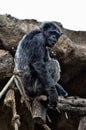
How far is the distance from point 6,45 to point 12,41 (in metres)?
0.14

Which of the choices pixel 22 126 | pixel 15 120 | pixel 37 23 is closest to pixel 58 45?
pixel 37 23

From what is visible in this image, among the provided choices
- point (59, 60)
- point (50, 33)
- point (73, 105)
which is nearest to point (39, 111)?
point (73, 105)

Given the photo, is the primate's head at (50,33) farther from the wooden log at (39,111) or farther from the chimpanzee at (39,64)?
the wooden log at (39,111)

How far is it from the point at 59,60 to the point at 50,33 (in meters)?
3.14

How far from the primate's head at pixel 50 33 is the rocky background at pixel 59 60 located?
2284 mm

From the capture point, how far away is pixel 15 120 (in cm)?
450

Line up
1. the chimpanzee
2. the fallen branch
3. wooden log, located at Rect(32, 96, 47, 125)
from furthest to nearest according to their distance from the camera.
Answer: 1. the fallen branch
2. the chimpanzee
3. wooden log, located at Rect(32, 96, 47, 125)

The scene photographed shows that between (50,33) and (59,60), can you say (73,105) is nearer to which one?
(50,33)

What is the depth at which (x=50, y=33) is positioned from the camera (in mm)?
5898

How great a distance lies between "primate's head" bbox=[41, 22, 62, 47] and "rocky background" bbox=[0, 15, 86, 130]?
228 centimetres

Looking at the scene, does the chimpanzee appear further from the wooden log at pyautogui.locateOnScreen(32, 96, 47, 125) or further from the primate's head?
the wooden log at pyautogui.locateOnScreen(32, 96, 47, 125)

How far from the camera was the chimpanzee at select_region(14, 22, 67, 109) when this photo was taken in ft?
17.8

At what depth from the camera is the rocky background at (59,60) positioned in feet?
27.9

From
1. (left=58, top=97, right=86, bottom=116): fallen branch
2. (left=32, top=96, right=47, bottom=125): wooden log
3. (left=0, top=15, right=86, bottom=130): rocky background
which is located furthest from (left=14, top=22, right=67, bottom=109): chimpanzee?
(left=0, top=15, right=86, bottom=130): rocky background
